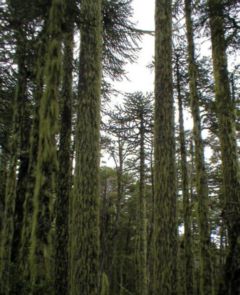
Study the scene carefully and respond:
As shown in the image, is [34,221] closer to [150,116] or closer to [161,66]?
[161,66]

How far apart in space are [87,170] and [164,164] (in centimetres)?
166

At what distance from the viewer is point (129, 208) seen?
27.9 metres

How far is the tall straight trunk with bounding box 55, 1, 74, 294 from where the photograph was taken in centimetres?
864

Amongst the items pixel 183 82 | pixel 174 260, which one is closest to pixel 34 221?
pixel 174 260

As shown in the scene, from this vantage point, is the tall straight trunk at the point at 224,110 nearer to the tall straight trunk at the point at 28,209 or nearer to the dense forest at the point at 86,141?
the dense forest at the point at 86,141

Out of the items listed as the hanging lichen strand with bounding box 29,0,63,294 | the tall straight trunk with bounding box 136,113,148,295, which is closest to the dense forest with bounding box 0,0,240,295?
the hanging lichen strand with bounding box 29,0,63,294

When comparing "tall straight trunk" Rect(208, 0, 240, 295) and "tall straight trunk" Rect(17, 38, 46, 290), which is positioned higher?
"tall straight trunk" Rect(208, 0, 240, 295)

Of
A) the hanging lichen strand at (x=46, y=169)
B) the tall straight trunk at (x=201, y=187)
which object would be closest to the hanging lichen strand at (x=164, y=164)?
the hanging lichen strand at (x=46, y=169)

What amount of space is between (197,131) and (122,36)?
3.98 meters

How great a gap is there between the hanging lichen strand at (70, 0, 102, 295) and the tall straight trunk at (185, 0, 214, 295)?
4651mm

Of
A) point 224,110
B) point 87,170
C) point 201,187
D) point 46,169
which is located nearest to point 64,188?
point 87,170

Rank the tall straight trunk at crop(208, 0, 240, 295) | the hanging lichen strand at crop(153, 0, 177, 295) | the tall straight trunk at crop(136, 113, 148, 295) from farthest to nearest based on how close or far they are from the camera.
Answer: the tall straight trunk at crop(136, 113, 148, 295) < the tall straight trunk at crop(208, 0, 240, 295) < the hanging lichen strand at crop(153, 0, 177, 295)

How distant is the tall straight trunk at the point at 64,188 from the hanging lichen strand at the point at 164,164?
2462 mm

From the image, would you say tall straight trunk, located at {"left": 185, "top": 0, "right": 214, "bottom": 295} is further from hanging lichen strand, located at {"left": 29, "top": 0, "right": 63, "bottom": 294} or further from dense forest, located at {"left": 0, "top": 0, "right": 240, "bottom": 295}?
hanging lichen strand, located at {"left": 29, "top": 0, "right": 63, "bottom": 294}
